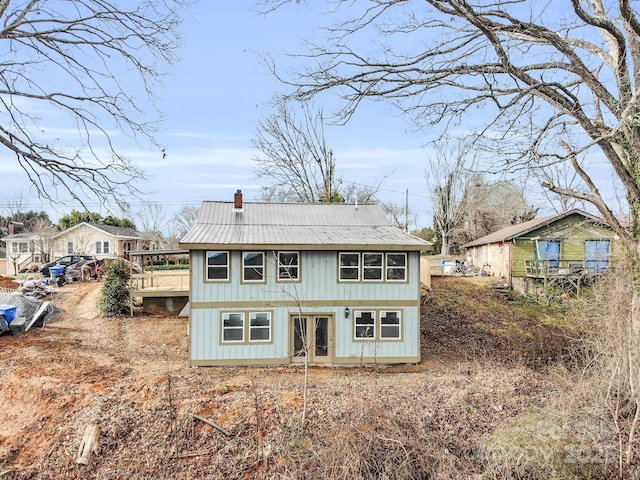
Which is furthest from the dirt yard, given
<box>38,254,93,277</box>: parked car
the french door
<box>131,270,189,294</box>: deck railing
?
<box>38,254,93,277</box>: parked car

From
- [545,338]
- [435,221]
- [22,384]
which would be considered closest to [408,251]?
[545,338]

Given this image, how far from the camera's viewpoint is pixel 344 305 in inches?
516

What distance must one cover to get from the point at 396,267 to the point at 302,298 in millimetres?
3089

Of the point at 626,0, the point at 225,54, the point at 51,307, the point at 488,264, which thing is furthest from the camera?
the point at 488,264

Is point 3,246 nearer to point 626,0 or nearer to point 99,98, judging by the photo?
point 99,98

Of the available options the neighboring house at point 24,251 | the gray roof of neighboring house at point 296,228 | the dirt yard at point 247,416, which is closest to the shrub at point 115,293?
the dirt yard at point 247,416

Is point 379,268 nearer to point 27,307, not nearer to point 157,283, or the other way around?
point 157,283

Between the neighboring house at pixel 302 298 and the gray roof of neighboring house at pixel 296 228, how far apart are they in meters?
0.06

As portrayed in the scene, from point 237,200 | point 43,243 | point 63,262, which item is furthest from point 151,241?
point 237,200

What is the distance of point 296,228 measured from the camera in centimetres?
1441

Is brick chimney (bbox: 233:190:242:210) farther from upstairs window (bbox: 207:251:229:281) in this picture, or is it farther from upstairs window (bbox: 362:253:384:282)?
upstairs window (bbox: 362:253:384:282)

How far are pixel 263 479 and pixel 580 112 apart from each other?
9.18 metres

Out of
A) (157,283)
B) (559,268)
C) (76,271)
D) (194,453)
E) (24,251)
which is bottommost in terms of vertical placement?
(194,453)

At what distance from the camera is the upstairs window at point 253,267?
1281 centimetres
